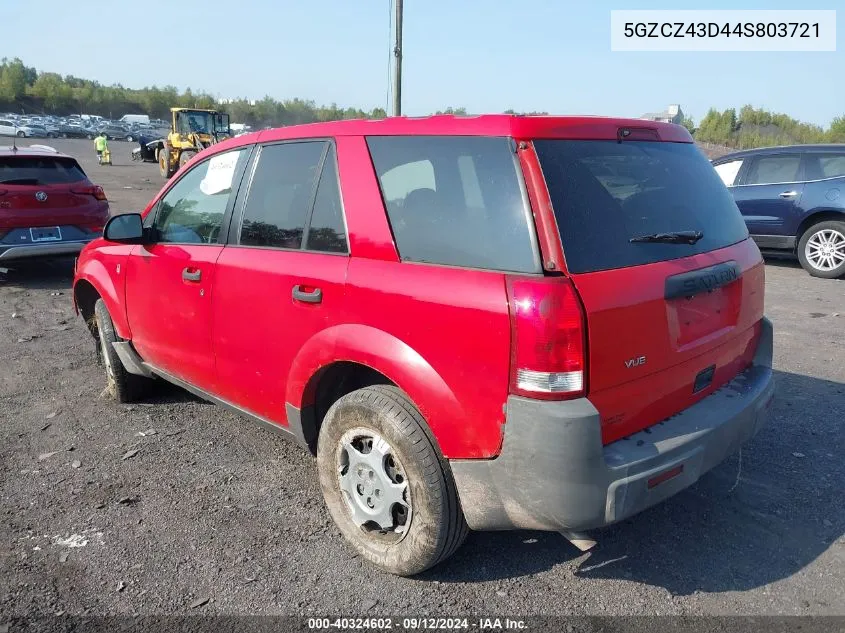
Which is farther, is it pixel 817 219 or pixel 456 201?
pixel 817 219

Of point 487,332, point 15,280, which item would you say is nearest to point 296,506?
point 487,332

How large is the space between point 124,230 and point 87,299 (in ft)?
4.69

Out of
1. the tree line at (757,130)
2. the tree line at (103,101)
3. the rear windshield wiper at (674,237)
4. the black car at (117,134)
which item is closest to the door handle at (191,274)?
the rear windshield wiper at (674,237)

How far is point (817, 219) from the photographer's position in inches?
374

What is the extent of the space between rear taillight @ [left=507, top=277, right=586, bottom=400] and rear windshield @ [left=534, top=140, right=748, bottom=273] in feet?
0.52

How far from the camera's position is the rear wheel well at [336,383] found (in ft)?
9.53

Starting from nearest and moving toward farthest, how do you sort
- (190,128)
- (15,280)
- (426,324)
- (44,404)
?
1. (426,324)
2. (44,404)
3. (15,280)
4. (190,128)

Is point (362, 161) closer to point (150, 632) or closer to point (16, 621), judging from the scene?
point (150, 632)

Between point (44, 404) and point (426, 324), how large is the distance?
11.7ft

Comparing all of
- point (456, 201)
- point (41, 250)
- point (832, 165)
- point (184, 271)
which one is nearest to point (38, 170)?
point (41, 250)

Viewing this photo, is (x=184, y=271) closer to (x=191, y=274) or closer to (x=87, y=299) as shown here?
(x=191, y=274)

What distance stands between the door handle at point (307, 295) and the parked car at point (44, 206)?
6.79 metres

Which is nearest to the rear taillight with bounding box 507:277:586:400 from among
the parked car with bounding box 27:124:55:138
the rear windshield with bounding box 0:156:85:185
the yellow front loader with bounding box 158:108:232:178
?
the rear windshield with bounding box 0:156:85:185

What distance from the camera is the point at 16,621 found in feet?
8.34
